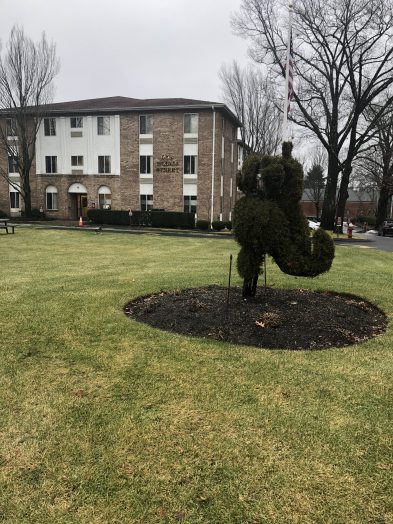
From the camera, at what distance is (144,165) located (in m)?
36.5

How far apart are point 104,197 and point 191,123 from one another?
1013cm

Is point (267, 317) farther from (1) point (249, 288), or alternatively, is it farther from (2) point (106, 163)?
(2) point (106, 163)

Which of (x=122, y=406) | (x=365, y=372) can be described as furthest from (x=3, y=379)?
(x=365, y=372)

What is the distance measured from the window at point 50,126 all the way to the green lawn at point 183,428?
36688 mm

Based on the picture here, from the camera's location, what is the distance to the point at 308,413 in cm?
350

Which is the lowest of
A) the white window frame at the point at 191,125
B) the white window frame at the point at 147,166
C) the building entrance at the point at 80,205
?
the building entrance at the point at 80,205

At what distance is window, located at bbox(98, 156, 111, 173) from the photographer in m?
37.5

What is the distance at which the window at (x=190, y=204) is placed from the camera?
3572cm

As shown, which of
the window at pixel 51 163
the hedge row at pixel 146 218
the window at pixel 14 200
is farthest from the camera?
the window at pixel 14 200

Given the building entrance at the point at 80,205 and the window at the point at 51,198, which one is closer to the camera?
the building entrance at the point at 80,205

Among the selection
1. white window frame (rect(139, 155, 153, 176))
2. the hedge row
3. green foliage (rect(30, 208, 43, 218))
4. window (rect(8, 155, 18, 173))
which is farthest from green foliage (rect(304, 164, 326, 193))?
window (rect(8, 155, 18, 173))

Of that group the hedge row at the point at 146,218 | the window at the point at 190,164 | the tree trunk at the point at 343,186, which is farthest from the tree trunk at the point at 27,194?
the tree trunk at the point at 343,186

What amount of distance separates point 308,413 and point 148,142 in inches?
1373

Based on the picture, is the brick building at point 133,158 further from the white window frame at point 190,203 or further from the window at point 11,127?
the window at point 11,127
